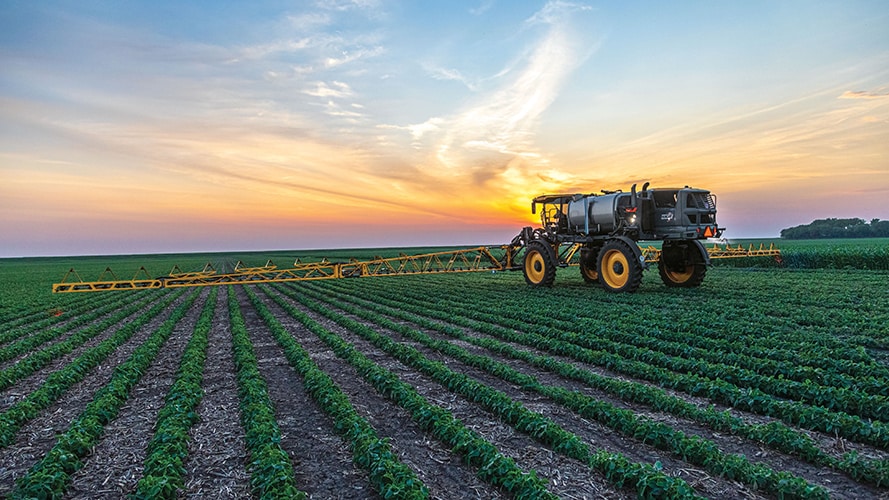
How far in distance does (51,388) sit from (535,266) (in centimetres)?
1671

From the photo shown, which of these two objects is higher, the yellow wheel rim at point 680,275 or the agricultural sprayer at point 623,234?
the agricultural sprayer at point 623,234

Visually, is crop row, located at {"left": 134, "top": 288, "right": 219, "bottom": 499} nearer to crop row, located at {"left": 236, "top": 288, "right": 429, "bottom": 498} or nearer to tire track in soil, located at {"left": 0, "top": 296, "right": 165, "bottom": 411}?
crop row, located at {"left": 236, "top": 288, "right": 429, "bottom": 498}

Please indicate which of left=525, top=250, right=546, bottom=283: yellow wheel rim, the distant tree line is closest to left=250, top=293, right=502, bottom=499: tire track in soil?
left=525, top=250, right=546, bottom=283: yellow wheel rim

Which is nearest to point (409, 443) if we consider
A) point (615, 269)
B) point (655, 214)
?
point (615, 269)

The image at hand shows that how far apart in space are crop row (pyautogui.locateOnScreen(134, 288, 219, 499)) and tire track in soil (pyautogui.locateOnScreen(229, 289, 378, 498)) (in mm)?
813

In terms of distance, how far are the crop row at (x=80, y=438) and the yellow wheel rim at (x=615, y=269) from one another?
1425 centimetres

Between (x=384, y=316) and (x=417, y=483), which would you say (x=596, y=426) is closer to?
(x=417, y=483)

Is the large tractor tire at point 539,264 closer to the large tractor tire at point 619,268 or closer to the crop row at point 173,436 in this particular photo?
the large tractor tire at point 619,268

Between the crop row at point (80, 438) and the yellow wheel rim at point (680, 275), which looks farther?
the yellow wheel rim at point (680, 275)

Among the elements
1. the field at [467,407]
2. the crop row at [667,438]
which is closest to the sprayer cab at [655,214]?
the field at [467,407]

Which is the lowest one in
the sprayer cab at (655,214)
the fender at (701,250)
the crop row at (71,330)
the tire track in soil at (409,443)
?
the tire track in soil at (409,443)

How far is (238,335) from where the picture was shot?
12.1 metres

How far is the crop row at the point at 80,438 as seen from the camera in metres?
4.74

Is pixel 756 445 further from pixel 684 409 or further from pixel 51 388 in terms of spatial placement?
pixel 51 388
